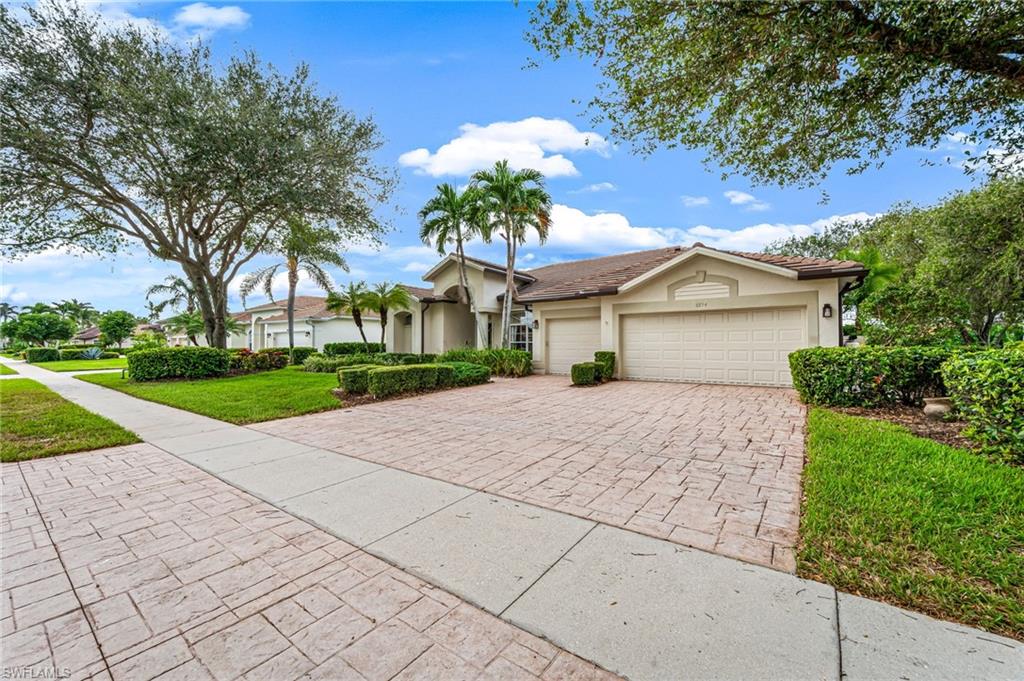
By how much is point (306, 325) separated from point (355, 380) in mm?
21707

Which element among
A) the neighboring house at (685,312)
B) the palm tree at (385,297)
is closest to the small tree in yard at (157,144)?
the palm tree at (385,297)

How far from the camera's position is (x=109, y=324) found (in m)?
41.3

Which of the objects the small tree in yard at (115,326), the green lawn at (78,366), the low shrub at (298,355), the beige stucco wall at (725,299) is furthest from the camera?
the small tree in yard at (115,326)

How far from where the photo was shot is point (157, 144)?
1354 centimetres

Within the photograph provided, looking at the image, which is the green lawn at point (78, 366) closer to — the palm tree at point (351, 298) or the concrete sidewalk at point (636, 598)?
the palm tree at point (351, 298)

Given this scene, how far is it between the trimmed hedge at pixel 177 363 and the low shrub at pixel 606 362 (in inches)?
558

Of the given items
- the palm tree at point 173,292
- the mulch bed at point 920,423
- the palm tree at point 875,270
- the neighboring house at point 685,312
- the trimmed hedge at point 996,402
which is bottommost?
the mulch bed at point 920,423

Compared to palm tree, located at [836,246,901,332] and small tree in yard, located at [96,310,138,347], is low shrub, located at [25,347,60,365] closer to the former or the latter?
small tree in yard, located at [96,310,138,347]

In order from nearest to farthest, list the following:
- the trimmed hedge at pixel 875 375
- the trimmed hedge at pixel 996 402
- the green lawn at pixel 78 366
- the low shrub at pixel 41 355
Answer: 1. the trimmed hedge at pixel 996 402
2. the trimmed hedge at pixel 875 375
3. the green lawn at pixel 78 366
4. the low shrub at pixel 41 355

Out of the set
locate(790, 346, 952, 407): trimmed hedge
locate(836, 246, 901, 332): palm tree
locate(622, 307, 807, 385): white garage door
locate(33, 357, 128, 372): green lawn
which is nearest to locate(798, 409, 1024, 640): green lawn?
locate(790, 346, 952, 407): trimmed hedge

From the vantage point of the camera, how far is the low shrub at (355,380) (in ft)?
34.9

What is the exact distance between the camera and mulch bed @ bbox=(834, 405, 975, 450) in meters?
5.34

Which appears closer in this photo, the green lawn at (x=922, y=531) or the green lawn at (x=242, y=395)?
the green lawn at (x=922, y=531)

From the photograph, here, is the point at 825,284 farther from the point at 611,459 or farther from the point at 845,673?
the point at 845,673
